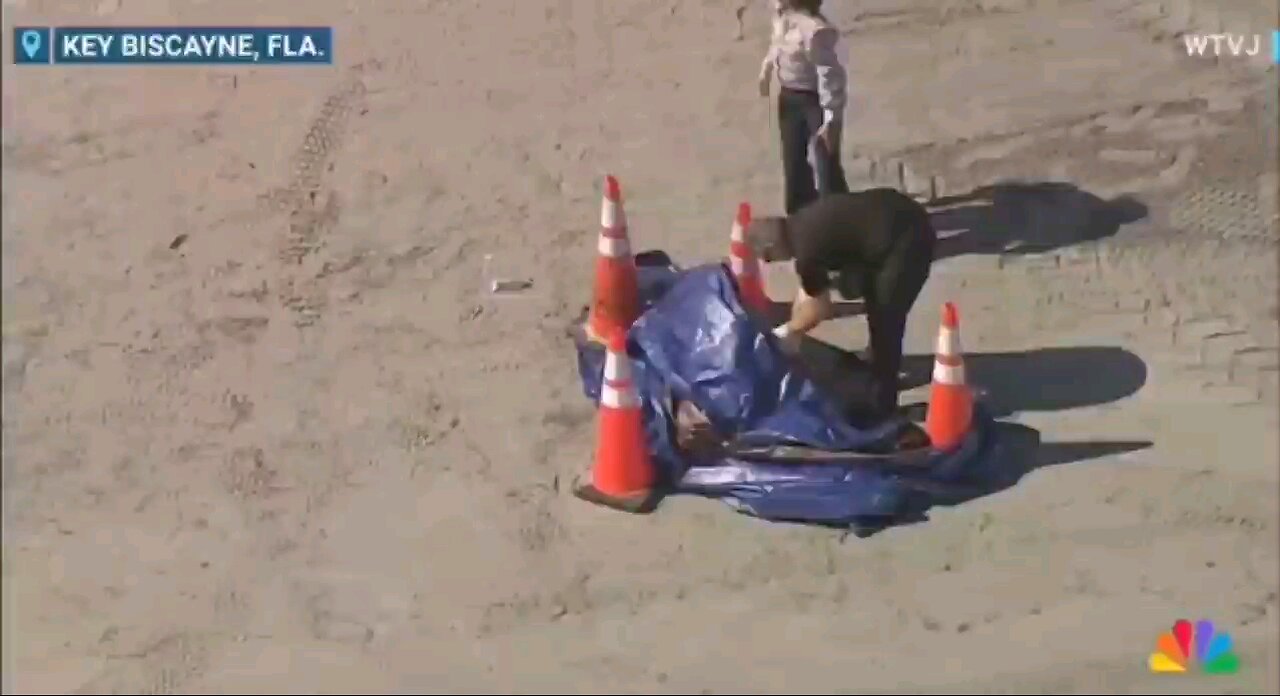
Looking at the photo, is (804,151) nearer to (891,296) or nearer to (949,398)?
(891,296)

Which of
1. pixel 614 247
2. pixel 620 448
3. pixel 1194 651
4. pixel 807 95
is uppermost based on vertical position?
pixel 807 95

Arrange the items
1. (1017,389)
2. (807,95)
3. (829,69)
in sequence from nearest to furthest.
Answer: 1. (1017,389)
2. (829,69)
3. (807,95)

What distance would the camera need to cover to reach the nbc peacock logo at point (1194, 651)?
212 inches

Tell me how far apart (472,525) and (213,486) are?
1.00 metres

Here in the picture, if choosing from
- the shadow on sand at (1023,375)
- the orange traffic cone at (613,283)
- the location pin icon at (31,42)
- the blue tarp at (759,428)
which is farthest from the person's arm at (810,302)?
the location pin icon at (31,42)

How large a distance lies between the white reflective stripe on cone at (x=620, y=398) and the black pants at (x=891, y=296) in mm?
901

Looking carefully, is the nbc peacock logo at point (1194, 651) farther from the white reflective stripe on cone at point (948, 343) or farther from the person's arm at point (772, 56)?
the person's arm at point (772, 56)

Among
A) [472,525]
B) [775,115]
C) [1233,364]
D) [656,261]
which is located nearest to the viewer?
[472,525]

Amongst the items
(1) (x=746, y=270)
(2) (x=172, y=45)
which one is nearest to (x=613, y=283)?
(1) (x=746, y=270)

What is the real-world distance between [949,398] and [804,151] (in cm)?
171

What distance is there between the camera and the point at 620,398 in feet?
19.8

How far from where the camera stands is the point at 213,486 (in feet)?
20.8

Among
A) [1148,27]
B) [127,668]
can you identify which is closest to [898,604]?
[127,668]

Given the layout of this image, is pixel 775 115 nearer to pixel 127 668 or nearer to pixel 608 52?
pixel 608 52
